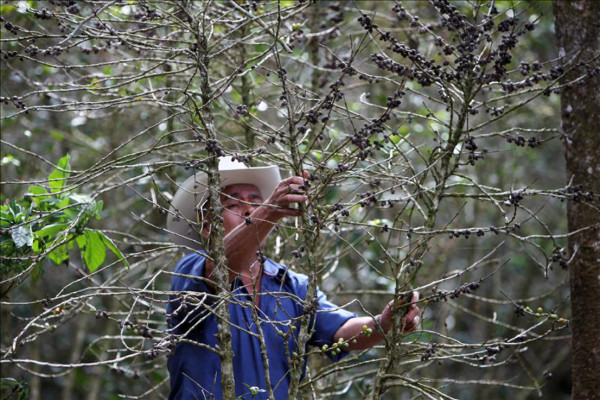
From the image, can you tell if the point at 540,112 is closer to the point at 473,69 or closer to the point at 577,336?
the point at 577,336

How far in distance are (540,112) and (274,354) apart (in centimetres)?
650

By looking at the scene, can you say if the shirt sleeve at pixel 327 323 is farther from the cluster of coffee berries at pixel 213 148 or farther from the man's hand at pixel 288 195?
the cluster of coffee berries at pixel 213 148

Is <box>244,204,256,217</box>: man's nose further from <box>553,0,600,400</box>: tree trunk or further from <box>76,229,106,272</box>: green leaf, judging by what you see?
<box>553,0,600,400</box>: tree trunk

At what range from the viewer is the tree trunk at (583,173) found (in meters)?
4.25

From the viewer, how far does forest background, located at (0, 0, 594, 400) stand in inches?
137

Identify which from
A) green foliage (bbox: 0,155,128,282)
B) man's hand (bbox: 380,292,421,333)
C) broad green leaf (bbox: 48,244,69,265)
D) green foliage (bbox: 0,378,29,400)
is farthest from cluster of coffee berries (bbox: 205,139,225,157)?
green foliage (bbox: 0,378,29,400)

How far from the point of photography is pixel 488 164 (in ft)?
31.8

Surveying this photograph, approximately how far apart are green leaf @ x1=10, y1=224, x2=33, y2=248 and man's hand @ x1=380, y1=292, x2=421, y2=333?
5.39ft

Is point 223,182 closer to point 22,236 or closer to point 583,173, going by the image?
point 22,236

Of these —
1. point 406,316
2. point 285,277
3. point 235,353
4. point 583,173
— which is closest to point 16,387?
point 235,353

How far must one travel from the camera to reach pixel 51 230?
13.5 ft

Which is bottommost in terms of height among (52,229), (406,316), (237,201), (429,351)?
(429,351)

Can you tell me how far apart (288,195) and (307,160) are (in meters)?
1.77

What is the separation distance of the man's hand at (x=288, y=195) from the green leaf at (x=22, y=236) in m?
1.16
